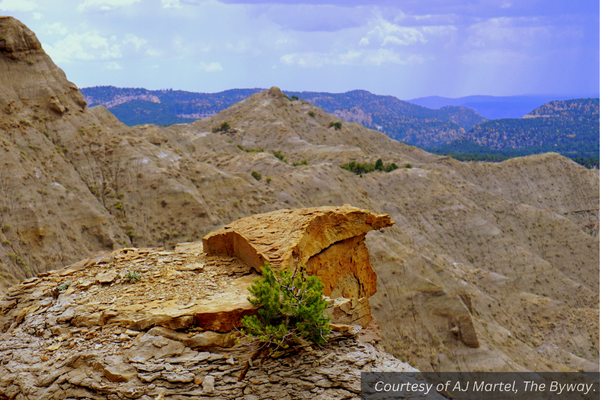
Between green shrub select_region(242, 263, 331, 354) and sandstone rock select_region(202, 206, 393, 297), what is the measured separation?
→ 150cm

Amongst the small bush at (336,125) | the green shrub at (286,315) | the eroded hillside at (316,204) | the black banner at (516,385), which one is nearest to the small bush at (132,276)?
the green shrub at (286,315)

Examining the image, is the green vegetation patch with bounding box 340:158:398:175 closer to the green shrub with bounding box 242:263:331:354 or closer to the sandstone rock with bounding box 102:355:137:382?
the green shrub with bounding box 242:263:331:354

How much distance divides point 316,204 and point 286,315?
3783 centimetres

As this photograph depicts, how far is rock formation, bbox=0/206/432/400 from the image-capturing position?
7070 millimetres

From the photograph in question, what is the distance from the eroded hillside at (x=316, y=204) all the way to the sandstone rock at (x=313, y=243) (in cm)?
1742

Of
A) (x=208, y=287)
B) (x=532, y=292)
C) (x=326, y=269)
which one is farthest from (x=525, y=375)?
(x=208, y=287)

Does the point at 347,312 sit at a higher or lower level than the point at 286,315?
lower

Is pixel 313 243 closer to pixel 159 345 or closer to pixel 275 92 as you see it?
pixel 159 345

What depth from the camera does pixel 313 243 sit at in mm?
11477

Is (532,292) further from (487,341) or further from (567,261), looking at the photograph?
(487,341)

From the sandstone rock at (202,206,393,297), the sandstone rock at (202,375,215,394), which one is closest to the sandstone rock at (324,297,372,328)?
the sandstone rock at (202,206,393,297)

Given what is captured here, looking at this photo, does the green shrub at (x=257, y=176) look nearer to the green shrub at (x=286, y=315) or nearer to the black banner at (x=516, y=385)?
the black banner at (x=516, y=385)

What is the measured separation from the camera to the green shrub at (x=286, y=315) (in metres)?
7.50

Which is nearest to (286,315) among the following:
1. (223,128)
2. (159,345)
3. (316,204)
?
(159,345)
